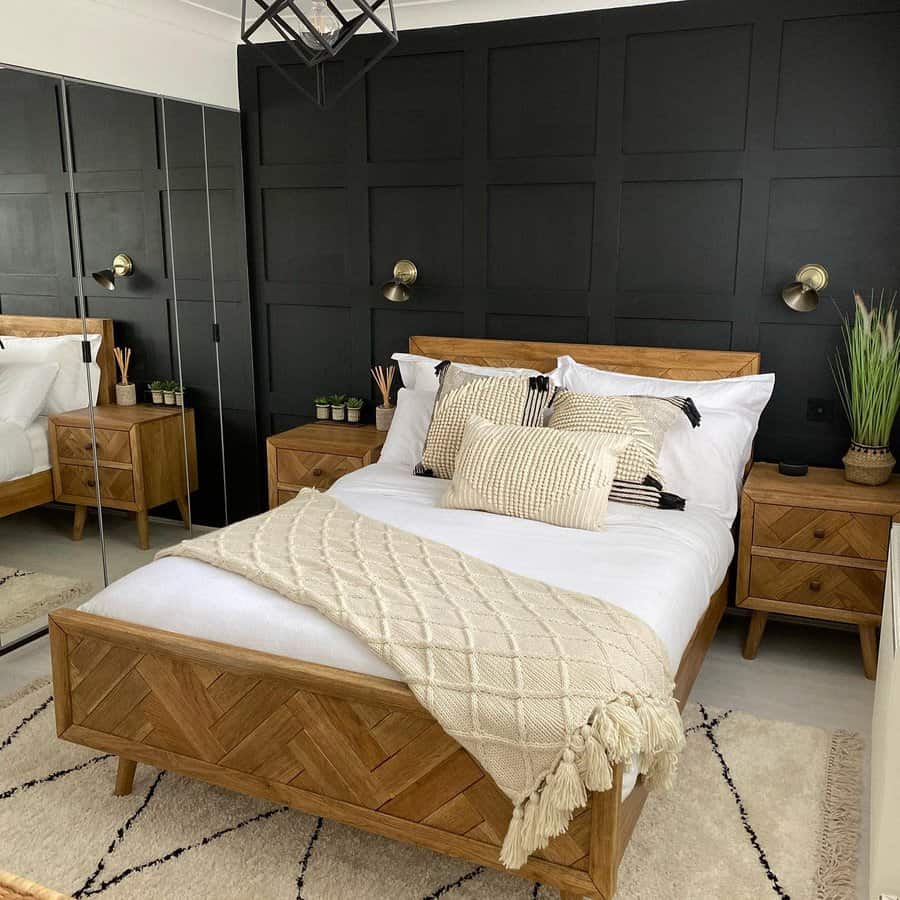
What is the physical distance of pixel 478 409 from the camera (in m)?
3.64

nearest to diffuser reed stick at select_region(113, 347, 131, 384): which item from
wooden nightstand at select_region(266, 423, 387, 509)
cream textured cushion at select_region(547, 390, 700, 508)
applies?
wooden nightstand at select_region(266, 423, 387, 509)

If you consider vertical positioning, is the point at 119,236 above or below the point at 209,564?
above

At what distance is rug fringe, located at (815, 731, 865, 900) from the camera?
92.9 inches

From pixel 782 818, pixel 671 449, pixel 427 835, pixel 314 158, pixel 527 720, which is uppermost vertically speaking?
pixel 314 158

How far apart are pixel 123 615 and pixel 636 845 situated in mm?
1530

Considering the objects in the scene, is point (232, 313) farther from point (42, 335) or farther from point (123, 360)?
point (42, 335)

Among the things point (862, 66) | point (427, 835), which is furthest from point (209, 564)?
point (862, 66)

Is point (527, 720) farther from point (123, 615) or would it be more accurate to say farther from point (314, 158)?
point (314, 158)

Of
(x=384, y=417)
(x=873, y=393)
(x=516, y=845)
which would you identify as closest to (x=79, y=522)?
(x=384, y=417)

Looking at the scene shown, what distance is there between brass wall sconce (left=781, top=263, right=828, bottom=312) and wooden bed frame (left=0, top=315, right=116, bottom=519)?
2802mm

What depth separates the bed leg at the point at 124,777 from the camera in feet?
8.74

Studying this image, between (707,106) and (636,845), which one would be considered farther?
(707,106)

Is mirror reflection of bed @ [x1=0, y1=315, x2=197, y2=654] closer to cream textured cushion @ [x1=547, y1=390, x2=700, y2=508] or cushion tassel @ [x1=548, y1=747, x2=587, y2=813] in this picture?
cream textured cushion @ [x1=547, y1=390, x2=700, y2=508]

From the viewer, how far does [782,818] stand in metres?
2.62
